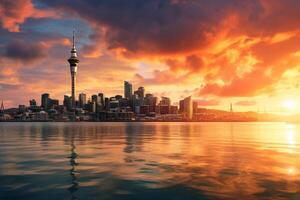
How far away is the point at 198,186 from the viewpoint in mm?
26000

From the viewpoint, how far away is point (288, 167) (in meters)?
37.5

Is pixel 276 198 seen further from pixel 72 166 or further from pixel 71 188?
pixel 72 166

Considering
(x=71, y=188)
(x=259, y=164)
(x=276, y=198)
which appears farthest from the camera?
(x=259, y=164)

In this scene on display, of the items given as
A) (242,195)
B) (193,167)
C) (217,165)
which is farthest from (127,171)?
(242,195)

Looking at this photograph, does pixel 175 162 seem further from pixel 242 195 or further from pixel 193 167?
pixel 242 195

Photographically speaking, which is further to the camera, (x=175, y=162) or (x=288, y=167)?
(x=175, y=162)

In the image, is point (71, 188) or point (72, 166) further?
point (72, 166)

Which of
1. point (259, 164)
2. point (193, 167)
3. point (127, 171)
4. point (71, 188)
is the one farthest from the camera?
point (259, 164)

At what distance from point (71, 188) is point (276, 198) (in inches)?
618

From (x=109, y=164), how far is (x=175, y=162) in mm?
8477

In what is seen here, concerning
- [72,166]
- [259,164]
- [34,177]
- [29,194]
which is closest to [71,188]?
[29,194]

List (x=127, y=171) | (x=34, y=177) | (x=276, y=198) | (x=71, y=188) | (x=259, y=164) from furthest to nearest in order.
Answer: (x=259, y=164), (x=127, y=171), (x=34, y=177), (x=71, y=188), (x=276, y=198)

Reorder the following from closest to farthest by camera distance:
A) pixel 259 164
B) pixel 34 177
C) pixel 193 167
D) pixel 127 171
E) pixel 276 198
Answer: pixel 276 198 < pixel 34 177 < pixel 127 171 < pixel 193 167 < pixel 259 164

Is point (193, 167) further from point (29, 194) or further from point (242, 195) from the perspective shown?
point (29, 194)
